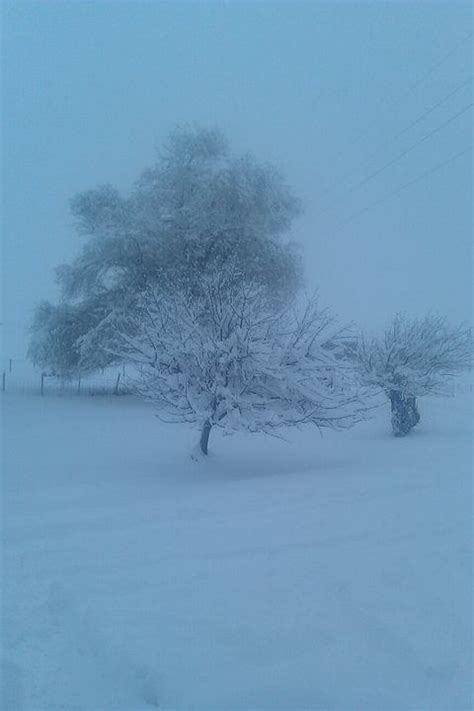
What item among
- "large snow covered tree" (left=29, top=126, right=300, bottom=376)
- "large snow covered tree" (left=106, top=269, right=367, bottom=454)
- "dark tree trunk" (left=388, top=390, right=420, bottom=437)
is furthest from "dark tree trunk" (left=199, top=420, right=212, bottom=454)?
"large snow covered tree" (left=29, top=126, right=300, bottom=376)

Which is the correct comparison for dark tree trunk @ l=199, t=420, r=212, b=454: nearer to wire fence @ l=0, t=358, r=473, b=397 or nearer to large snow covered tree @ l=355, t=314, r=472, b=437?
large snow covered tree @ l=355, t=314, r=472, b=437

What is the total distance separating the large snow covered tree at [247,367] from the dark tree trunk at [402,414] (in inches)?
184

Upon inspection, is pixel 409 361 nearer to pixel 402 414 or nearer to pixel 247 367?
pixel 402 414

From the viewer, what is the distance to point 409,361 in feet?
53.8

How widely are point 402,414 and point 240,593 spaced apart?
12249mm

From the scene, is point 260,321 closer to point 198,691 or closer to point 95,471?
point 95,471

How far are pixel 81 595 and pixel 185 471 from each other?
6417mm

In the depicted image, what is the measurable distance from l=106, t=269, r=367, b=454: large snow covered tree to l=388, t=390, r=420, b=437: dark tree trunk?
4.67 m

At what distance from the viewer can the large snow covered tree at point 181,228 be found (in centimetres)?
2291

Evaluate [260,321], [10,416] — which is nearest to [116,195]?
[10,416]

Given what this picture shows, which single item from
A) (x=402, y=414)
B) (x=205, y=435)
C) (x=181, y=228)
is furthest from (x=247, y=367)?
(x=181, y=228)

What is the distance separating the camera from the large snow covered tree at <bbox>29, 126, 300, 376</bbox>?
75.2 feet

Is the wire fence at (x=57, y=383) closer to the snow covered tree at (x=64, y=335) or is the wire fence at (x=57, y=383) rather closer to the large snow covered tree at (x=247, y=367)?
the snow covered tree at (x=64, y=335)

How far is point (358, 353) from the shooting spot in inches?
637
